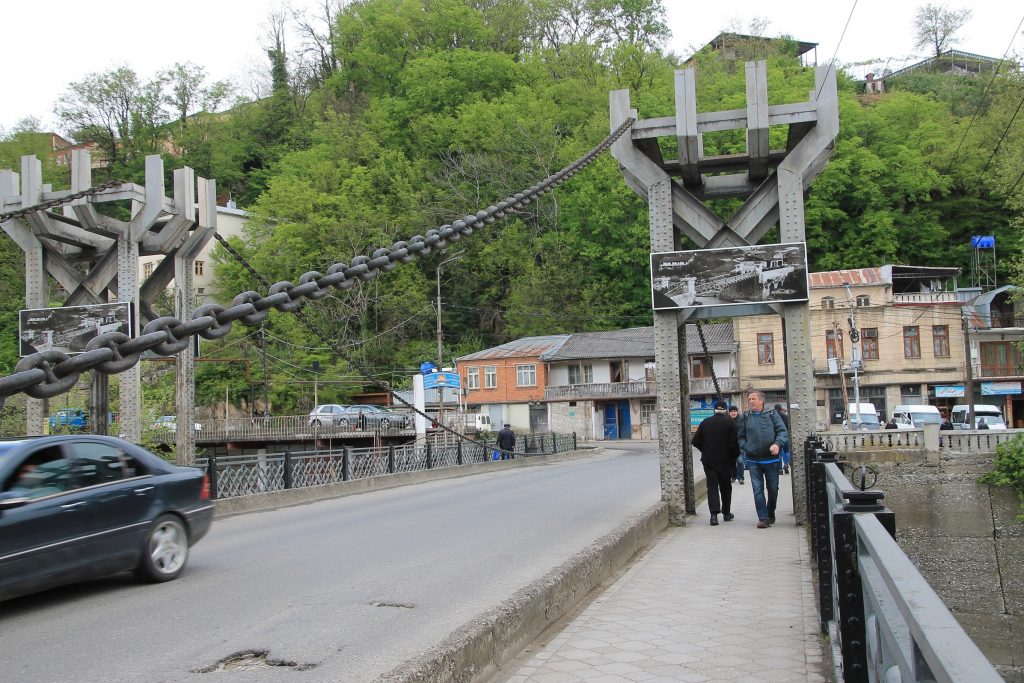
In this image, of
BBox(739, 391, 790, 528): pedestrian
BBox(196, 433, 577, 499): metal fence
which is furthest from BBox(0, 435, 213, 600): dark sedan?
BBox(739, 391, 790, 528): pedestrian

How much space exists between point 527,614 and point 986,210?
69684 mm

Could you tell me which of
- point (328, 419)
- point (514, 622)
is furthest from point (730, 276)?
point (328, 419)

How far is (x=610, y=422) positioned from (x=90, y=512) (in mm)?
62021

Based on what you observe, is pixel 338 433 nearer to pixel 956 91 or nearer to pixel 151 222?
pixel 151 222

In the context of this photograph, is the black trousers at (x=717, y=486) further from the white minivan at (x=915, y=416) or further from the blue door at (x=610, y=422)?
the blue door at (x=610, y=422)

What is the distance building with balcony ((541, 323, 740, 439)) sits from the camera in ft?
218

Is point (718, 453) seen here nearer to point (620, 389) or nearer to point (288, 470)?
point (288, 470)

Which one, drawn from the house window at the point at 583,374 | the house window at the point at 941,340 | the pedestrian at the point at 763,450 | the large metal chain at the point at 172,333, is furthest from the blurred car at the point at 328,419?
the large metal chain at the point at 172,333

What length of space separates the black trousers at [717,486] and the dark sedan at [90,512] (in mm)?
6644

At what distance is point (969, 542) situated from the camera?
2180 centimetres

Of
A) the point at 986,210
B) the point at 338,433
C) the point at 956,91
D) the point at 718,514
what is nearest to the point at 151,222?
the point at 718,514

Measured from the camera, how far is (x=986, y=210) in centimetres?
6744

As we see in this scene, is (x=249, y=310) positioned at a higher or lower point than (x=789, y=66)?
lower

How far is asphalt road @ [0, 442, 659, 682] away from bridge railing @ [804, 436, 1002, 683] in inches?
107
